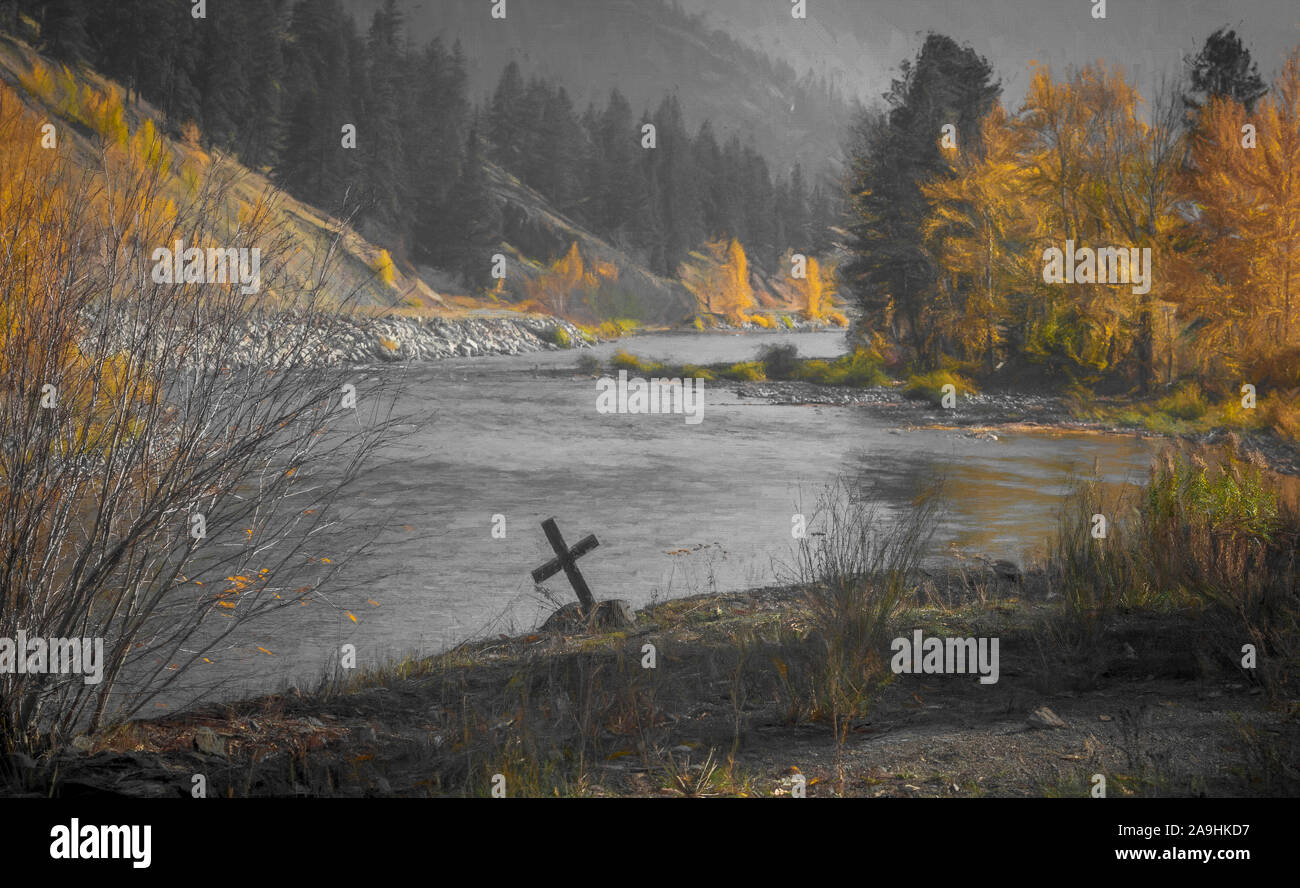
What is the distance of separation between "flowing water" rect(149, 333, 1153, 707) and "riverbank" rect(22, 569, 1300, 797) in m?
1.28

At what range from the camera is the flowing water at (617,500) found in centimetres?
1102

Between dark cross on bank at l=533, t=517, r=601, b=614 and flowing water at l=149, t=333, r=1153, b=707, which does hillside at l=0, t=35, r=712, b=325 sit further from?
dark cross on bank at l=533, t=517, r=601, b=614

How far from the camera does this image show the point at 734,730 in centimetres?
600

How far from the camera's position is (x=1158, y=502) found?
10.0 meters

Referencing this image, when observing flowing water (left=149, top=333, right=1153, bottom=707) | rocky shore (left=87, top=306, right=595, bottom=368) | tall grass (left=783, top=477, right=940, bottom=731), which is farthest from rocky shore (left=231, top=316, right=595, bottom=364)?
tall grass (left=783, top=477, right=940, bottom=731)

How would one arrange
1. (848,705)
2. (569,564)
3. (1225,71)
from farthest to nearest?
1. (1225,71)
2. (569,564)
3. (848,705)

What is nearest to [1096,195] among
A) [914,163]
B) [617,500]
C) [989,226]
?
[989,226]

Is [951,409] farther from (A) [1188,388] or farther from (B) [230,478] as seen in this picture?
(B) [230,478]

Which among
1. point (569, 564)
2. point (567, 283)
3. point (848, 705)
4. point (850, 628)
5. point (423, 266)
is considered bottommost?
point (848, 705)

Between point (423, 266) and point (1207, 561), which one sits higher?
point (423, 266)

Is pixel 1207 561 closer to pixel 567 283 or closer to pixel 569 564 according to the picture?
pixel 569 564

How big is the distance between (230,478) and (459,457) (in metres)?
18.4

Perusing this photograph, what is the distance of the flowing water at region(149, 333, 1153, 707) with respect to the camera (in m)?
11.0

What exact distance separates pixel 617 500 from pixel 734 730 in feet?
42.9
